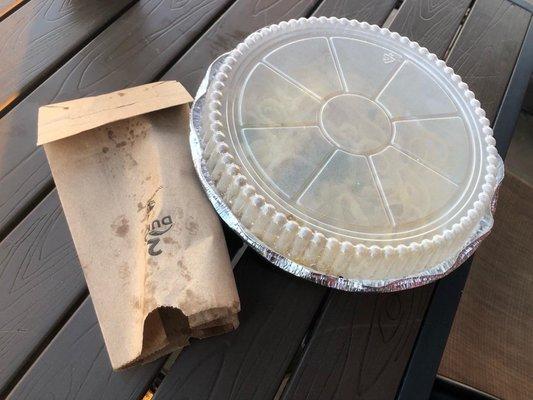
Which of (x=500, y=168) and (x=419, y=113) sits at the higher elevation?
(x=419, y=113)

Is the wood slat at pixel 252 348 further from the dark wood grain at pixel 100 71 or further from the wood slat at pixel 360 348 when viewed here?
the dark wood grain at pixel 100 71

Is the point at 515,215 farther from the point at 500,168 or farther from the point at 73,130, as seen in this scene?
the point at 73,130

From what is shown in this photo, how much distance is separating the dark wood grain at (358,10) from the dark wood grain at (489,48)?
193 millimetres

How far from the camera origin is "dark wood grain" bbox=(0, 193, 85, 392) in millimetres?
645

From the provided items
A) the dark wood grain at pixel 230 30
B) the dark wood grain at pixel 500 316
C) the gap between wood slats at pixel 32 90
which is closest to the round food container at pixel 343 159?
the dark wood grain at pixel 230 30

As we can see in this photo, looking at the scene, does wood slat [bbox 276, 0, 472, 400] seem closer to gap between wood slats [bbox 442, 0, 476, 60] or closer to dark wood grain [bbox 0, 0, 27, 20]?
gap between wood slats [bbox 442, 0, 476, 60]

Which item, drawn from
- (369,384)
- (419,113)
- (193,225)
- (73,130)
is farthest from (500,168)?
(73,130)

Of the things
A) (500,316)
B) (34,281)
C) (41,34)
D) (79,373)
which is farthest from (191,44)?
(500,316)

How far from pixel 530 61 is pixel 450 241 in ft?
2.39

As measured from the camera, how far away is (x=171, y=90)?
808 mm

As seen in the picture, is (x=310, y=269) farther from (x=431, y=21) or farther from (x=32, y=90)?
(x=431, y=21)

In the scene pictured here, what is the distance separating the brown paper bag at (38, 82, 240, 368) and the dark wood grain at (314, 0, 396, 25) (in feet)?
1.63

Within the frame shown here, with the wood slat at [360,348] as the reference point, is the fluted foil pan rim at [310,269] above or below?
above

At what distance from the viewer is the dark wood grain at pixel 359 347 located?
674mm
